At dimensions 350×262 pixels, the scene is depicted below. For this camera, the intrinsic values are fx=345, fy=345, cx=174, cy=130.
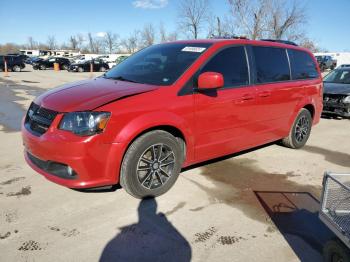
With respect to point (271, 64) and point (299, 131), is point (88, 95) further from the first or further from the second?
point (299, 131)

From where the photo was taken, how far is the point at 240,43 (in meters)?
4.86

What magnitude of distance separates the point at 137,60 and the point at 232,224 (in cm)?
271

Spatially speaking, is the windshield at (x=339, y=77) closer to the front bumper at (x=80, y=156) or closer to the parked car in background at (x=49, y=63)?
the front bumper at (x=80, y=156)

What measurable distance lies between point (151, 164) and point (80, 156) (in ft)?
2.80

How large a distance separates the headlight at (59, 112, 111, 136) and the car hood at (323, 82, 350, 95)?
25.3 ft

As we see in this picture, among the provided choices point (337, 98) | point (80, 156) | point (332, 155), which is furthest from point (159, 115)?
point (337, 98)

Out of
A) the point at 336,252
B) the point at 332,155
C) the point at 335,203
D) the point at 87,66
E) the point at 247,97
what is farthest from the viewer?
the point at 87,66

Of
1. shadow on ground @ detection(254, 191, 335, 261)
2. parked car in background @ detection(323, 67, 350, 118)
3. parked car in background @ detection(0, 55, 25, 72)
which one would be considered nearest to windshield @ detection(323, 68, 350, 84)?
parked car in background @ detection(323, 67, 350, 118)

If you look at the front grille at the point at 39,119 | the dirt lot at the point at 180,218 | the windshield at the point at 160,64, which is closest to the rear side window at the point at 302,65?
the dirt lot at the point at 180,218

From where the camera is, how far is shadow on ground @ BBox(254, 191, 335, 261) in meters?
3.11

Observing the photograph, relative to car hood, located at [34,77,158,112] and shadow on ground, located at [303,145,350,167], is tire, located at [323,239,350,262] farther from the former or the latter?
shadow on ground, located at [303,145,350,167]

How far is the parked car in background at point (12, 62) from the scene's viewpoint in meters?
31.0

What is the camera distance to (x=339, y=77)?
1034 centimetres

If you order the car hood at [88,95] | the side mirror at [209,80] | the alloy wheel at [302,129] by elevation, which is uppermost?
the side mirror at [209,80]
